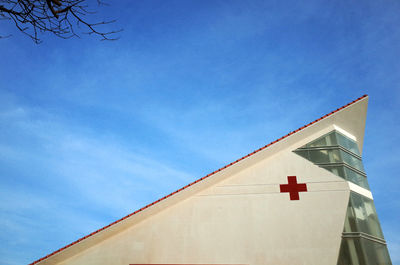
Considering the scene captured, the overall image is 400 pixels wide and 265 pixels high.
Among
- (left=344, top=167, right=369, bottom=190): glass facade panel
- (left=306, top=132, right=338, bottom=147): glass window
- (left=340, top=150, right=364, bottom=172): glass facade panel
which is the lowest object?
(left=344, top=167, right=369, bottom=190): glass facade panel

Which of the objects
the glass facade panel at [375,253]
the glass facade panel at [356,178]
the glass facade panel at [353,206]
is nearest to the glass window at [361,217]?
the glass facade panel at [353,206]

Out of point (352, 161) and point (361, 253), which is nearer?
point (361, 253)

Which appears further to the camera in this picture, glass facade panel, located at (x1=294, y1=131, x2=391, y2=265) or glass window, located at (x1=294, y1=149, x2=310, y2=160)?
glass window, located at (x1=294, y1=149, x2=310, y2=160)

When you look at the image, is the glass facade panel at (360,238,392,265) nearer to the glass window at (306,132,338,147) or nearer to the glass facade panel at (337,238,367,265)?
the glass facade panel at (337,238,367,265)

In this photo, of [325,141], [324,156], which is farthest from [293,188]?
[325,141]

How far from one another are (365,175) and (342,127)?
201 centimetres

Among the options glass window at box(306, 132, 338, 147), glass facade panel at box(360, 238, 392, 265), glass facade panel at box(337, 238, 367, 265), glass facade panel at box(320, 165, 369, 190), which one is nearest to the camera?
glass facade panel at box(337, 238, 367, 265)

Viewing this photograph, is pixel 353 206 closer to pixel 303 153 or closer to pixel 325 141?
pixel 303 153

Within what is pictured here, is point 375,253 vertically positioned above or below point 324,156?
below

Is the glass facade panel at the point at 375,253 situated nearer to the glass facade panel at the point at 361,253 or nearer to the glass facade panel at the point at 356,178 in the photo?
the glass facade panel at the point at 361,253

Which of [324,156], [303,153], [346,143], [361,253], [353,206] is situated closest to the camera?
[361,253]

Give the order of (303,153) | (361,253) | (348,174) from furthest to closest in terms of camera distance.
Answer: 1. (303,153)
2. (348,174)
3. (361,253)

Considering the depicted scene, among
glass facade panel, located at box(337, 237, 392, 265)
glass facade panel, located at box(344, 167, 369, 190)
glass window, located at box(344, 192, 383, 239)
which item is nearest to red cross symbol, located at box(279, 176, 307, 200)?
glass window, located at box(344, 192, 383, 239)

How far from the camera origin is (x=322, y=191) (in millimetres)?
8461
